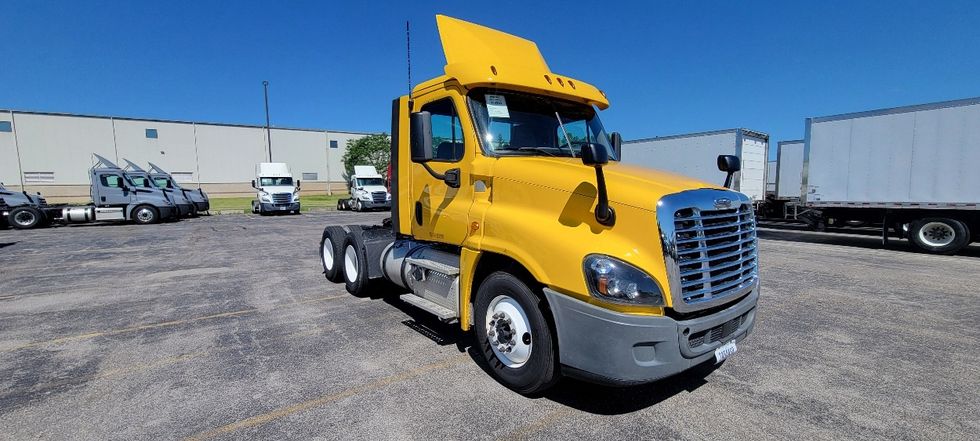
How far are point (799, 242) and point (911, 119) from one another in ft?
13.7

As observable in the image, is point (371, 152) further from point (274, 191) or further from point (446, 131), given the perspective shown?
point (446, 131)

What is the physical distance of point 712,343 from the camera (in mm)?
3084

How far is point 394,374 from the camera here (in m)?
3.86

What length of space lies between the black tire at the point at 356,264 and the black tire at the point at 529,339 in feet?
9.95

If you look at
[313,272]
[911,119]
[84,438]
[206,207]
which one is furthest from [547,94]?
[206,207]

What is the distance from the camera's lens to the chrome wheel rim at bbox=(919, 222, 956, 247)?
35.9ft

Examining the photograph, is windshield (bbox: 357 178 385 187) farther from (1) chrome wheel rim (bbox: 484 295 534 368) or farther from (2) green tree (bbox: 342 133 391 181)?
(1) chrome wheel rim (bbox: 484 295 534 368)

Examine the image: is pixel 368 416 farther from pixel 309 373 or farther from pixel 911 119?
pixel 911 119

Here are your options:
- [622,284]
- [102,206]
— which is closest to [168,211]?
[102,206]

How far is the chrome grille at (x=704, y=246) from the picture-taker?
2.83 m

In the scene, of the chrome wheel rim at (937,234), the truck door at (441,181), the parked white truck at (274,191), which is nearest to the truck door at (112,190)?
the parked white truck at (274,191)

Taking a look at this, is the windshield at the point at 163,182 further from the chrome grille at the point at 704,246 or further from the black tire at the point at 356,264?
the chrome grille at the point at 704,246

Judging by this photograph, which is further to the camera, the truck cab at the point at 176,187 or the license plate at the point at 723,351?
the truck cab at the point at 176,187

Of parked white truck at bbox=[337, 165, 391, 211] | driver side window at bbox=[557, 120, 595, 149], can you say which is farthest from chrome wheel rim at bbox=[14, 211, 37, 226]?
driver side window at bbox=[557, 120, 595, 149]
